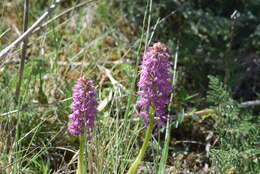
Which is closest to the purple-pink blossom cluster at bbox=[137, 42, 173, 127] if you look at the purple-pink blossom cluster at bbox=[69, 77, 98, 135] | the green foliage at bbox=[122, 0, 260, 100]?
the purple-pink blossom cluster at bbox=[69, 77, 98, 135]

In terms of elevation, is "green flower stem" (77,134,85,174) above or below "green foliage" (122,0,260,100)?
below

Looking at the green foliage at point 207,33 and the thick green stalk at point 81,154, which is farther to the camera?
the green foliage at point 207,33

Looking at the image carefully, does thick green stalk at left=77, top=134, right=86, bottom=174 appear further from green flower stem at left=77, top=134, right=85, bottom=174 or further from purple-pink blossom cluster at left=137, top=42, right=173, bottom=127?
purple-pink blossom cluster at left=137, top=42, right=173, bottom=127

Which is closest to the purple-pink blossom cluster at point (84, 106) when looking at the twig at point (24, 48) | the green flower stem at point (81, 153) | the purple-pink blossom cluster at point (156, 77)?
the green flower stem at point (81, 153)

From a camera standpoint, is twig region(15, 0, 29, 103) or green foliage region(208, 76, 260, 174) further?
twig region(15, 0, 29, 103)

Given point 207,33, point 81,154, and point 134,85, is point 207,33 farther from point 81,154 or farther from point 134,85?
point 81,154

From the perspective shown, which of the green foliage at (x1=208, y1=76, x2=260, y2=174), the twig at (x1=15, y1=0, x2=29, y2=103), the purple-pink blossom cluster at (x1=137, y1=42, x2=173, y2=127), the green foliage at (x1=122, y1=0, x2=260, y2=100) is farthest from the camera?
the green foliage at (x1=122, y1=0, x2=260, y2=100)

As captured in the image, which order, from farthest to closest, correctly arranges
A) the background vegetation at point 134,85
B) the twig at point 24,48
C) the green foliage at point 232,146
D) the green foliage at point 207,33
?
the green foliage at point 207,33
the twig at point 24,48
the background vegetation at point 134,85
the green foliage at point 232,146

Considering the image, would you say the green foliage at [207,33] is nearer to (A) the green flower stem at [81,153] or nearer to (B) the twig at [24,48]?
(B) the twig at [24,48]

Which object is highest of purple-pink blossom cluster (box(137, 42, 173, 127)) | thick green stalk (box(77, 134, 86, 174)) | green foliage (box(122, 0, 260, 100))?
green foliage (box(122, 0, 260, 100))

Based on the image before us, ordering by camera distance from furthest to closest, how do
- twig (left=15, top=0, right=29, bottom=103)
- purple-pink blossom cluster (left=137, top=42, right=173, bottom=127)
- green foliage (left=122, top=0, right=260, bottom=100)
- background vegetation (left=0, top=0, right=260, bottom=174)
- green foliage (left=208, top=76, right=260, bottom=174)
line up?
green foliage (left=122, top=0, right=260, bottom=100) < twig (left=15, top=0, right=29, bottom=103) < background vegetation (left=0, top=0, right=260, bottom=174) < green foliage (left=208, top=76, right=260, bottom=174) < purple-pink blossom cluster (left=137, top=42, right=173, bottom=127)
